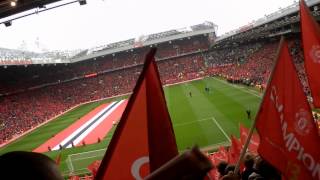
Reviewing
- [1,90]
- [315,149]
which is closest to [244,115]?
[315,149]

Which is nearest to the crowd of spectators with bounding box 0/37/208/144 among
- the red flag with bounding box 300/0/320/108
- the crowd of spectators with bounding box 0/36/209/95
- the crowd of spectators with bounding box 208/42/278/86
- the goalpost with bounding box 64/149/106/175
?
the crowd of spectators with bounding box 0/36/209/95

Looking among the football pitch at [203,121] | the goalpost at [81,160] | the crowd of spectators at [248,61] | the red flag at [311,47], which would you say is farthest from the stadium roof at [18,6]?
the crowd of spectators at [248,61]

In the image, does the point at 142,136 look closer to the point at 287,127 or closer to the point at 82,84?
the point at 287,127

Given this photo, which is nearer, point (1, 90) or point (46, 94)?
point (1, 90)

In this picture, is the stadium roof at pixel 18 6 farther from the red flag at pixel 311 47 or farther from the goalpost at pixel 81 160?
the goalpost at pixel 81 160

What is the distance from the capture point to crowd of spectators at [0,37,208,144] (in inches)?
2096

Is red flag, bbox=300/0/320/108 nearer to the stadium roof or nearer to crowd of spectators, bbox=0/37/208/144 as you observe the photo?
the stadium roof

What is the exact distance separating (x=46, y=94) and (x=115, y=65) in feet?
63.3

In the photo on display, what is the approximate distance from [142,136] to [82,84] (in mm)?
73705

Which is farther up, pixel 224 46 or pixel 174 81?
pixel 224 46

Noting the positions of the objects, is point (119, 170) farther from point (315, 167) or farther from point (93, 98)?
point (93, 98)

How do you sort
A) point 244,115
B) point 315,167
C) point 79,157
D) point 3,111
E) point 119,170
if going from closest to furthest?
point 119,170 → point 315,167 → point 79,157 → point 244,115 → point 3,111

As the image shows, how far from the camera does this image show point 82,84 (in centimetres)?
7588

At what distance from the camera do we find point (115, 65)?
269 ft
